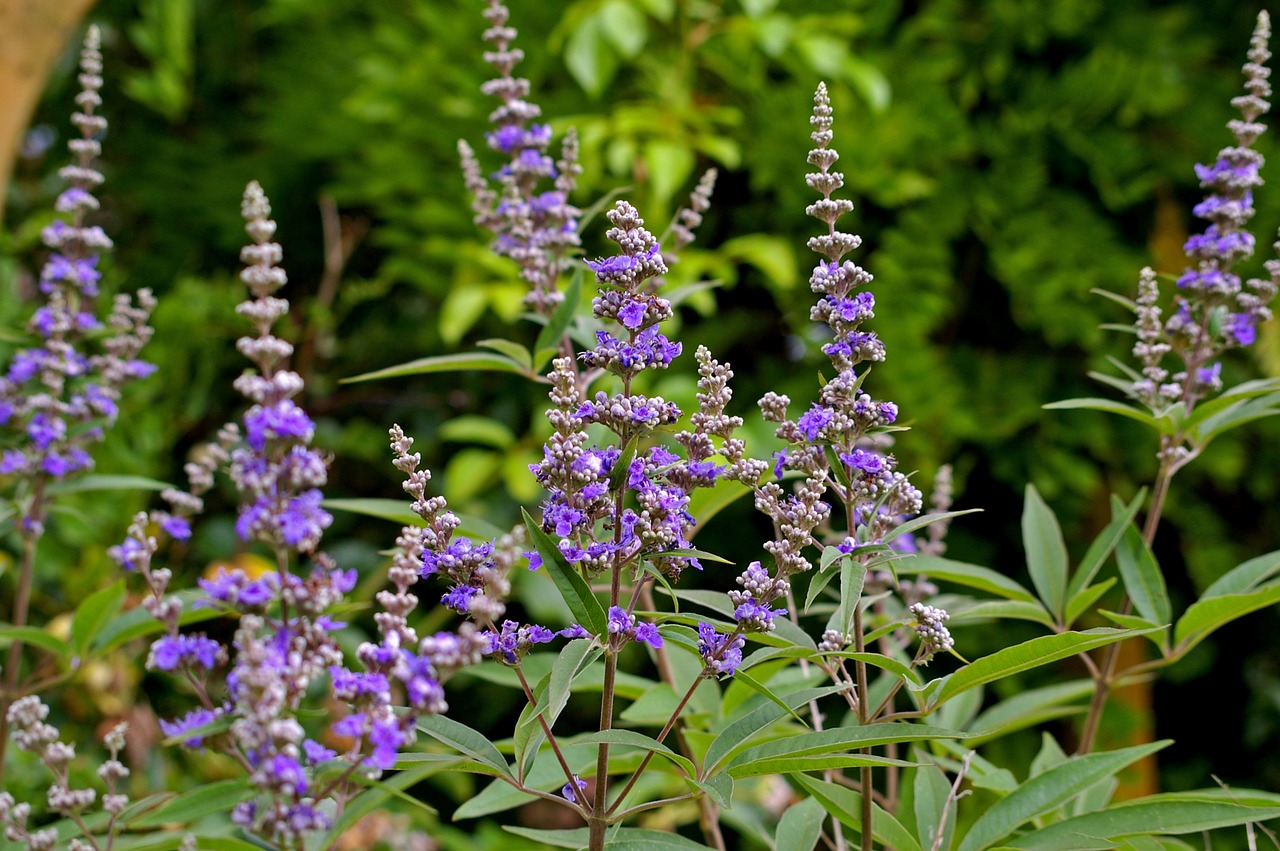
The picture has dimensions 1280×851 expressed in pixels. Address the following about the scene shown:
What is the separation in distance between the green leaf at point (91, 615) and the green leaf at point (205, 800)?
0.47m

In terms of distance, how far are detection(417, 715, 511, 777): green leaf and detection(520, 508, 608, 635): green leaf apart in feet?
0.47

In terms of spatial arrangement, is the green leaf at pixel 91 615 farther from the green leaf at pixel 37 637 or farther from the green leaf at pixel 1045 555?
the green leaf at pixel 1045 555

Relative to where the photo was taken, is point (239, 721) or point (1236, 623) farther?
point (1236, 623)

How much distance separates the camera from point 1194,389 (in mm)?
1336

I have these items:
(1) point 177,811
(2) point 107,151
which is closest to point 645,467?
(1) point 177,811

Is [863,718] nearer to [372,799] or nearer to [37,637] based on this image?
[372,799]

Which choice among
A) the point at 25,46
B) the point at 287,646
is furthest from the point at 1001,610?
the point at 25,46

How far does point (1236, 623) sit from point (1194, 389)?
203cm

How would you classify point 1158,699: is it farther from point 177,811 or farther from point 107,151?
point 107,151

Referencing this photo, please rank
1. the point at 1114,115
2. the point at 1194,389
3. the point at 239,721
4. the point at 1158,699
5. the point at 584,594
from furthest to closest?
the point at 1158,699, the point at 1114,115, the point at 1194,389, the point at 584,594, the point at 239,721

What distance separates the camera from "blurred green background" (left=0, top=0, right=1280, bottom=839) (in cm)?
272

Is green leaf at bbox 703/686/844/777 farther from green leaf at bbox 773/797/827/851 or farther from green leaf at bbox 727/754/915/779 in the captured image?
green leaf at bbox 773/797/827/851

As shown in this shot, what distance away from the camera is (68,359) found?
4.96 feet

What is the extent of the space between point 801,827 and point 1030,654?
1.07ft
